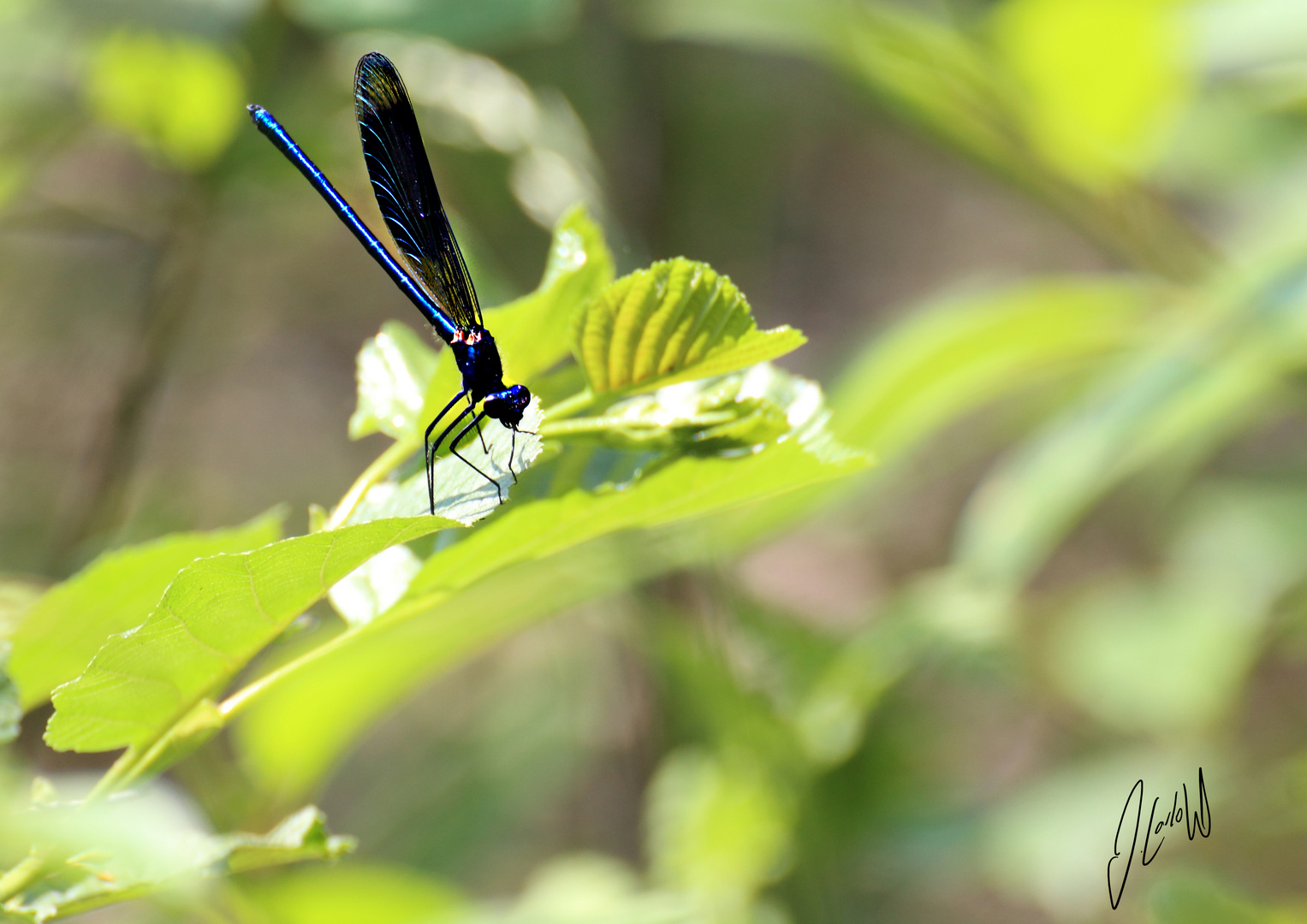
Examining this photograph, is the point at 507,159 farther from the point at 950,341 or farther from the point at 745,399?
the point at 745,399

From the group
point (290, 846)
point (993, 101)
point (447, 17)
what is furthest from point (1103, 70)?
point (290, 846)

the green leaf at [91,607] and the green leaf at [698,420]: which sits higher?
the green leaf at [698,420]

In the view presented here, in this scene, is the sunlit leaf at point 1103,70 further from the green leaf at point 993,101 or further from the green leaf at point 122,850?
the green leaf at point 122,850

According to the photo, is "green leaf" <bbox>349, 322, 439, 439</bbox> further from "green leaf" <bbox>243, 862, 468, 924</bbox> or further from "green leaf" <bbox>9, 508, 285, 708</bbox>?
"green leaf" <bbox>243, 862, 468, 924</bbox>

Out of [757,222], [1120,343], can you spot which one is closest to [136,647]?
[1120,343]

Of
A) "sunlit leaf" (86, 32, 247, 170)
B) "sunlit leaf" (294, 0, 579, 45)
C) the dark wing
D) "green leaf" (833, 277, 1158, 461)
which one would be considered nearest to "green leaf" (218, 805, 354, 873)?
the dark wing
